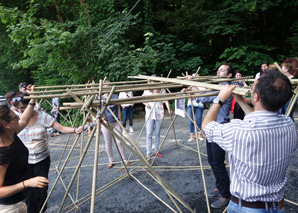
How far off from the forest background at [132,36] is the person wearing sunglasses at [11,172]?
643cm

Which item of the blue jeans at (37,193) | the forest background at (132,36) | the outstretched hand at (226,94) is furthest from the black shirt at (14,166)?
the forest background at (132,36)

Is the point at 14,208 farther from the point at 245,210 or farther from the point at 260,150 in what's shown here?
the point at 260,150

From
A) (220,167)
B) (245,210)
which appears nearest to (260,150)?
(245,210)

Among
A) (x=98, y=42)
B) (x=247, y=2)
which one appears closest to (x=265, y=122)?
(x=98, y=42)

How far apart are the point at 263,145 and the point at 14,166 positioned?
1990 millimetres

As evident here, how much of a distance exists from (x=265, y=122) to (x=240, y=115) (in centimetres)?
286

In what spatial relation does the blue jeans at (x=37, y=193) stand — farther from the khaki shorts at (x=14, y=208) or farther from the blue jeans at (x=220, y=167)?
the blue jeans at (x=220, y=167)

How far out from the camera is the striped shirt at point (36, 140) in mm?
2461

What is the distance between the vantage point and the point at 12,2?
9.70m

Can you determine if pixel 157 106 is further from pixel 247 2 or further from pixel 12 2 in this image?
pixel 12 2

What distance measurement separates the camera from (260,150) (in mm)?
1193

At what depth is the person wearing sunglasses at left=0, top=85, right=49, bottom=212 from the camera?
1506 mm

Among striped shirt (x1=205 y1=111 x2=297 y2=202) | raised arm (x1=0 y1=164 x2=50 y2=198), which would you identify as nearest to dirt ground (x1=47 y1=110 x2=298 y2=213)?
raised arm (x1=0 y1=164 x2=50 y2=198)

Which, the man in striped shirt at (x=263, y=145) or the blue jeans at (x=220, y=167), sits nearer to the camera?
the man in striped shirt at (x=263, y=145)
